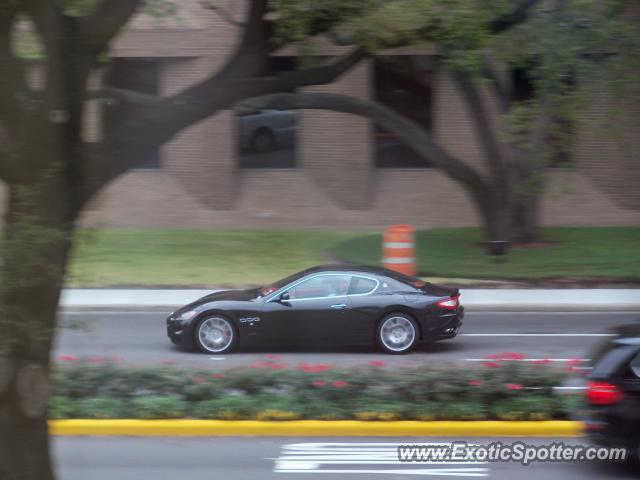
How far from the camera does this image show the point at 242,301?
13.0 metres

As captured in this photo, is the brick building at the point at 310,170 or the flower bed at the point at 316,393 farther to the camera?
the brick building at the point at 310,170

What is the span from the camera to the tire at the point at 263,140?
2550 centimetres

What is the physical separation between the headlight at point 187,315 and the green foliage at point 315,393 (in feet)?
11.5

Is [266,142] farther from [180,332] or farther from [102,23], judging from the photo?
[102,23]

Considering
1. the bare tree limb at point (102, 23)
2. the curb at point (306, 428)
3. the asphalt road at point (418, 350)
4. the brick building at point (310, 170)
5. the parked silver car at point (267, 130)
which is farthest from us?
the parked silver car at point (267, 130)

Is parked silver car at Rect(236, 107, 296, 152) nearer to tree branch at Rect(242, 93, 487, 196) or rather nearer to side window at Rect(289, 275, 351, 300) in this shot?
tree branch at Rect(242, 93, 487, 196)

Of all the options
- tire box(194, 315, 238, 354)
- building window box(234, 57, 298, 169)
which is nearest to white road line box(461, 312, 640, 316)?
tire box(194, 315, 238, 354)

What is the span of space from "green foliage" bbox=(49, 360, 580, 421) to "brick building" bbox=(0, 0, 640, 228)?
15.7 meters

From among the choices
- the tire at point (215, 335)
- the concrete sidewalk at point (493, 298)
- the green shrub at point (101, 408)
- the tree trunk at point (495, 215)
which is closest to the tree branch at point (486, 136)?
the tree trunk at point (495, 215)

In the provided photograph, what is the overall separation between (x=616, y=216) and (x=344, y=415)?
18.4 metres

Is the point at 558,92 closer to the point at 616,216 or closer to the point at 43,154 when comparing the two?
the point at 616,216

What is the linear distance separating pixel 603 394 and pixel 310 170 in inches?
739

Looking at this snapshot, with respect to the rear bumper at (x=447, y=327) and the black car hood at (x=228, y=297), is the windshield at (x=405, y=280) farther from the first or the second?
the black car hood at (x=228, y=297)

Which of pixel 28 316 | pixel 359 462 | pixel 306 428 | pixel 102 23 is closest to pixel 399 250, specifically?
pixel 306 428
